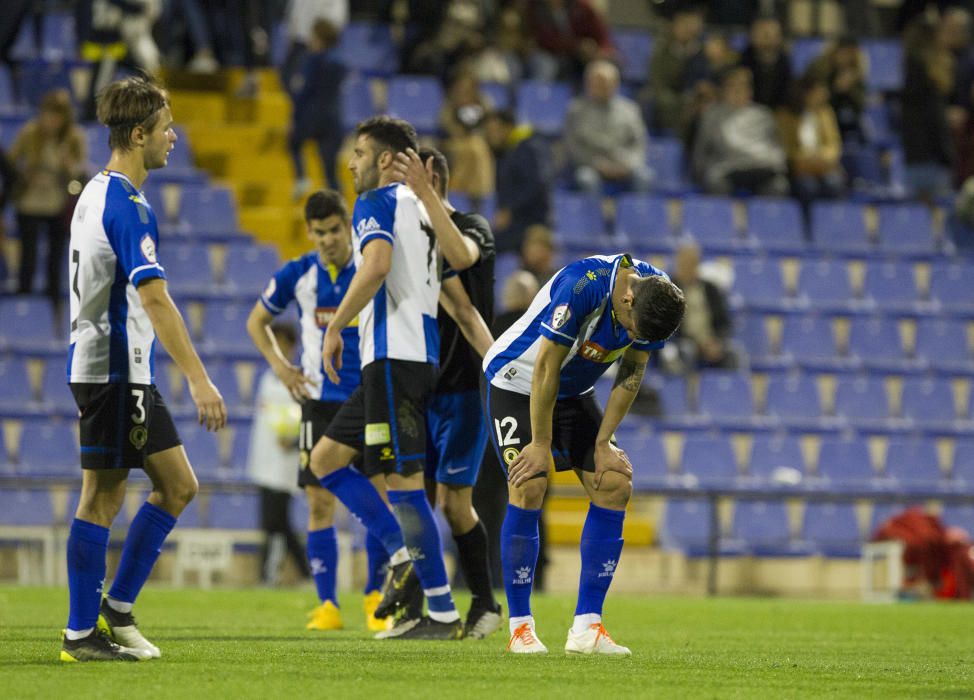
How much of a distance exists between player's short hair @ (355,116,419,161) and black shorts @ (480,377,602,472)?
4.53 feet

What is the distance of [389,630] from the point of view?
8.06 metres

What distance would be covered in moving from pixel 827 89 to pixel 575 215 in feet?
13.4

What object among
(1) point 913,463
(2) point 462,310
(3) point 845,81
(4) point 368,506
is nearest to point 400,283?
(2) point 462,310

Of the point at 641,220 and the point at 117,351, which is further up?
the point at 641,220

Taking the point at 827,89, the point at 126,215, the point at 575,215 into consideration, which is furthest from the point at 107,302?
the point at 827,89

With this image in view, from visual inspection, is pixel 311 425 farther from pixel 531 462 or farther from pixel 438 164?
pixel 531 462

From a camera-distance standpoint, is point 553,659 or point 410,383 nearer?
point 553,659

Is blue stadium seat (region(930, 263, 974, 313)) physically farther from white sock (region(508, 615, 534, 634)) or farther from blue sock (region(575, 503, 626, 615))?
white sock (region(508, 615, 534, 634))

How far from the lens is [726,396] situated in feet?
54.2

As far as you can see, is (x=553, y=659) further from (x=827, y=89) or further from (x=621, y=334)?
(x=827, y=89)

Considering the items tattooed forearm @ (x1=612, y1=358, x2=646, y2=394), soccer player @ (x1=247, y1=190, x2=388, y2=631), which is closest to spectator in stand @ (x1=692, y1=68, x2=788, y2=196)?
soccer player @ (x1=247, y1=190, x2=388, y2=631)

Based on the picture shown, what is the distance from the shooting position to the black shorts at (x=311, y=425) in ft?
30.0

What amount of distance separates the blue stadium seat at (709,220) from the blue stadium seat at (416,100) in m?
3.01

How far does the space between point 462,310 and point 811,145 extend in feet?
39.9
